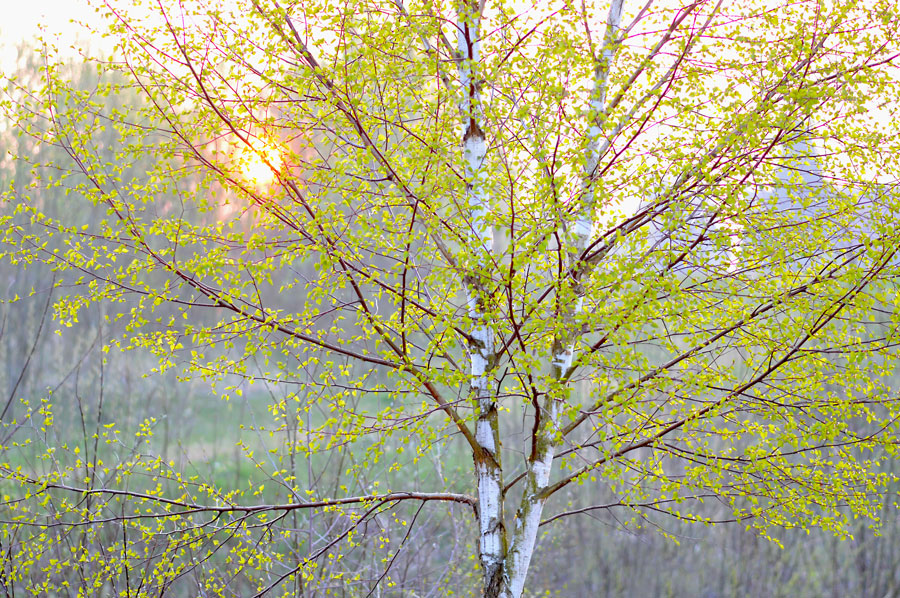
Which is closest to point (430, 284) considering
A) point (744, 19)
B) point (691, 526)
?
point (744, 19)

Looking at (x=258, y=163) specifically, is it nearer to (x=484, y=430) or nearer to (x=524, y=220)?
(x=524, y=220)

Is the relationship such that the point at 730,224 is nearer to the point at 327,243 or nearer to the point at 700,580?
the point at 327,243

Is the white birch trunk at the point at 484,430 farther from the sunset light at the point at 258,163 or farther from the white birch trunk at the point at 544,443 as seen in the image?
the sunset light at the point at 258,163

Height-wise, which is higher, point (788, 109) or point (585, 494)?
point (788, 109)

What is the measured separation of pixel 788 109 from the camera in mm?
3645

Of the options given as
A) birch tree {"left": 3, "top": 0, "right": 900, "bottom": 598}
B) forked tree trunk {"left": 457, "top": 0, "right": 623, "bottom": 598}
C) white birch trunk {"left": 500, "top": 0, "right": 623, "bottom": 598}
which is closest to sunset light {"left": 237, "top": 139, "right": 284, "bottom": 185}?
birch tree {"left": 3, "top": 0, "right": 900, "bottom": 598}

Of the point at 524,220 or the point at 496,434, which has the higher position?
the point at 524,220

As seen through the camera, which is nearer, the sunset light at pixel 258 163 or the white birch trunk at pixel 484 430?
the sunset light at pixel 258 163

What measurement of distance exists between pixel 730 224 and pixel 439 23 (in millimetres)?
2032

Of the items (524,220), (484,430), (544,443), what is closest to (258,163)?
(524,220)

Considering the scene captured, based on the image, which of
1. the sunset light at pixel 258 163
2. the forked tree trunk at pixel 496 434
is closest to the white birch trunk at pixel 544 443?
the forked tree trunk at pixel 496 434

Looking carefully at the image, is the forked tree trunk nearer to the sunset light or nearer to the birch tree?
the birch tree

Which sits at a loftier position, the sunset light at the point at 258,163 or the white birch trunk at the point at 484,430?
the sunset light at the point at 258,163

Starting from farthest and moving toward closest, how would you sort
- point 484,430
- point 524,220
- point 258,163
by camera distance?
point 484,430
point 258,163
point 524,220
